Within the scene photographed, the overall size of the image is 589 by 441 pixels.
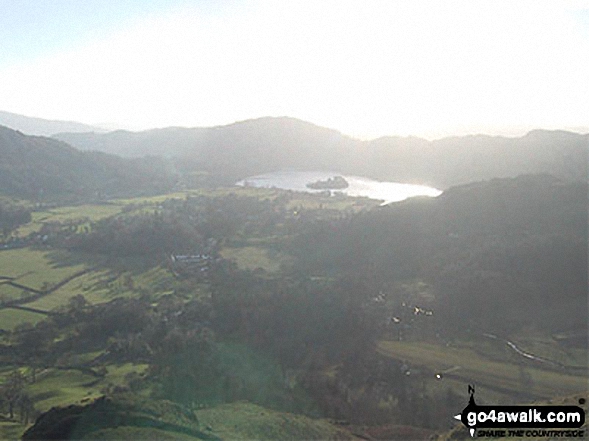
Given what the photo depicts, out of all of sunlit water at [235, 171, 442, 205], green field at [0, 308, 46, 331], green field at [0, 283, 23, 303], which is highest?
sunlit water at [235, 171, 442, 205]

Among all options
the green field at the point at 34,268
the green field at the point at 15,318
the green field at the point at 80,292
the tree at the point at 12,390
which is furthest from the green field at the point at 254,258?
the tree at the point at 12,390

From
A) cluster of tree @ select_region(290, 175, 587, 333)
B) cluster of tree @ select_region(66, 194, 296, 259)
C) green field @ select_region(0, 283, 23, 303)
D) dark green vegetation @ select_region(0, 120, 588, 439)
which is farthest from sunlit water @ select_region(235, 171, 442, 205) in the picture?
green field @ select_region(0, 283, 23, 303)

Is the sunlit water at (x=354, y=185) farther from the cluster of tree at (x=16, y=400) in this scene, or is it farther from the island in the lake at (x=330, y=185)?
the cluster of tree at (x=16, y=400)

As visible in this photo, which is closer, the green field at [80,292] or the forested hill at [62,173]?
the green field at [80,292]

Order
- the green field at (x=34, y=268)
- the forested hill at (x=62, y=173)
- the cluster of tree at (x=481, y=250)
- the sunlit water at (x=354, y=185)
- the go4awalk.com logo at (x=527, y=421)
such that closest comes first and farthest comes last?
the go4awalk.com logo at (x=527, y=421), the cluster of tree at (x=481, y=250), the green field at (x=34, y=268), the forested hill at (x=62, y=173), the sunlit water at (x=354, y=185)

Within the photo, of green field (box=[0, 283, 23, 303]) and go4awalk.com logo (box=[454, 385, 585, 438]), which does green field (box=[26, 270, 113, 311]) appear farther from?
go4awalk.com logo (box=[454, 385, 585, 438])
